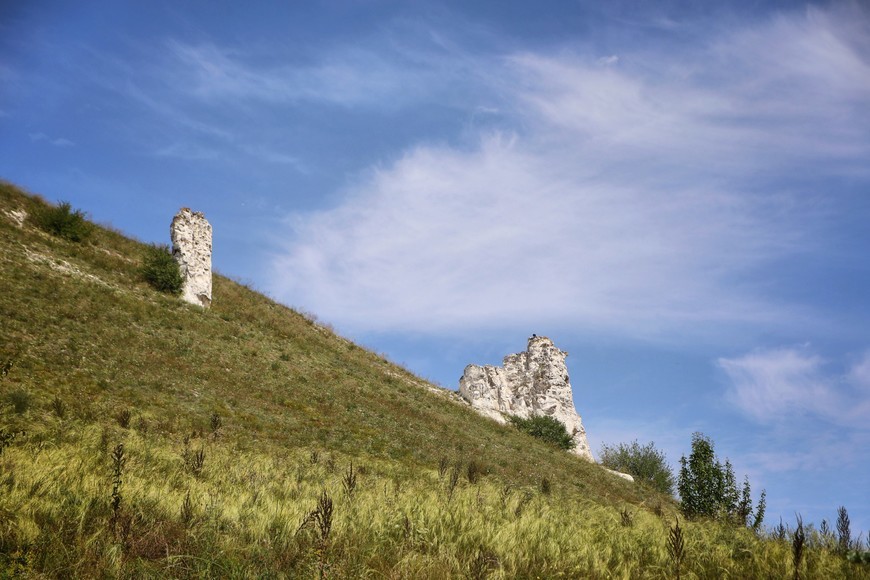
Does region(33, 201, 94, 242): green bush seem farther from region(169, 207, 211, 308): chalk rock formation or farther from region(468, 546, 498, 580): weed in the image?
region(468, 546, 498, 580): weed

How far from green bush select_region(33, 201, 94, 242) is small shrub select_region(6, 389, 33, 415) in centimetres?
2646

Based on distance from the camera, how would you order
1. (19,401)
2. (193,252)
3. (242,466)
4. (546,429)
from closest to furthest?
(242,466) → (19,401) → (193,252) → (546,429)

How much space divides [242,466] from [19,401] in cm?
731

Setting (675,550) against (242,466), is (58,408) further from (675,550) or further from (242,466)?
(675,550)

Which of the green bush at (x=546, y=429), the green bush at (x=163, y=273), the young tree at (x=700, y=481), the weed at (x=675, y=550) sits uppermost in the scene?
the green bush at (x=163, y=273)

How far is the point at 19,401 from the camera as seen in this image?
1644cm

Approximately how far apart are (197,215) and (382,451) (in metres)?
28.3

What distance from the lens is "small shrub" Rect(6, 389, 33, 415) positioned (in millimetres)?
16172

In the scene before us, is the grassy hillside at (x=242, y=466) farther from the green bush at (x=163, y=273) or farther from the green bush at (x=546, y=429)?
the green bush at (x=546, y=429)

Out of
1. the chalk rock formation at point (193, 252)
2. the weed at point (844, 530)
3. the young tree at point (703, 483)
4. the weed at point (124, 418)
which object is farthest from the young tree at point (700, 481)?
the chalk rock formation at point (193, 252)

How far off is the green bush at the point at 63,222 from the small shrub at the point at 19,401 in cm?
2646

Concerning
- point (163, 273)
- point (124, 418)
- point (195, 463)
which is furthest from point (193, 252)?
point (195, 463)

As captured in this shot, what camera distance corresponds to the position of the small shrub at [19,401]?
637 inches

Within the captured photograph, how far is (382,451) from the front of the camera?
2575cm
